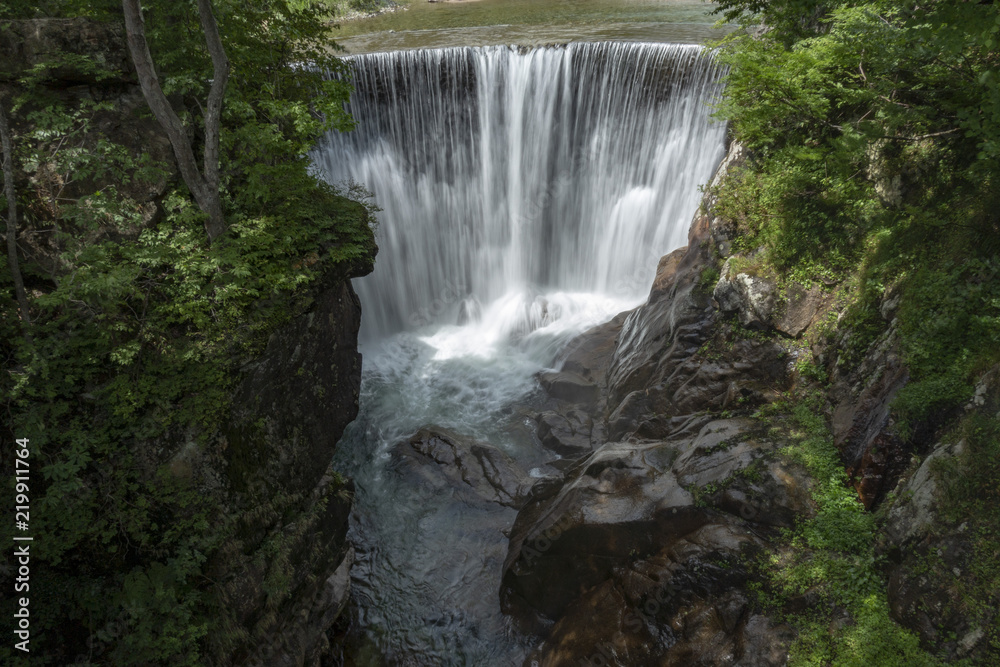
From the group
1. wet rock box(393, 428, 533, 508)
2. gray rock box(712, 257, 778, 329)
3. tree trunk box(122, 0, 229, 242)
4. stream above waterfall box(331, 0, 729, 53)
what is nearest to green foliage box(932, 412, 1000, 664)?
gray rock box(712, 257, 778, 329)

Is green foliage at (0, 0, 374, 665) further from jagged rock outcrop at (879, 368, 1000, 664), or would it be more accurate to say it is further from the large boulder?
jagged rock outcrop at (879, 368, 1000, 664)

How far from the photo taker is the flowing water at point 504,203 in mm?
12945

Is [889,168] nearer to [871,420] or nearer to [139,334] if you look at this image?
[871,420]

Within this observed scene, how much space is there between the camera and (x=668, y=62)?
1337 centimetres

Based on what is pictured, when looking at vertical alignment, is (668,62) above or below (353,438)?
above

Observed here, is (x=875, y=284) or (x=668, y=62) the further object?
(x=668, y=62)

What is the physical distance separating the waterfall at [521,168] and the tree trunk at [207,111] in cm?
703

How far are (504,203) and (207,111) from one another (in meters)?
9.98

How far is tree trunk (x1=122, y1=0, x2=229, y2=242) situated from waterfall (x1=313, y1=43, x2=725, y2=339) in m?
7.03

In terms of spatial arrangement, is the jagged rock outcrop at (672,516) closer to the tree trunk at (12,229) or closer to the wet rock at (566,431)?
the wet rock at (566,431)

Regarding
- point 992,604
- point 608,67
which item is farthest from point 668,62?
point 992,604

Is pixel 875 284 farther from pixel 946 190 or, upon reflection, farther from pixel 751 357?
pixel 751 357

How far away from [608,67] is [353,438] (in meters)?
11.5

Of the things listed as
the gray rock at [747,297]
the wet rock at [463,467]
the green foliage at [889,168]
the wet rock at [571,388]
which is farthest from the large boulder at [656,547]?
the wet rock at [571,388]
